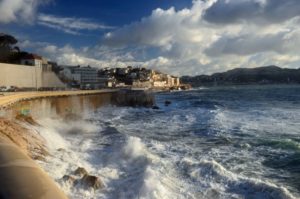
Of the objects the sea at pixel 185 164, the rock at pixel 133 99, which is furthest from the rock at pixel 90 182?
the rock at pixel 133 99

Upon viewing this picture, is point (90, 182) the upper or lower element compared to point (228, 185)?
upper

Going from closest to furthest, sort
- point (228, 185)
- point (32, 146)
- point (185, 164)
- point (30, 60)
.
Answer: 1. point (228, 185)
2. point (32, 146)
3. point (185, 164)
4. point (30, 60)

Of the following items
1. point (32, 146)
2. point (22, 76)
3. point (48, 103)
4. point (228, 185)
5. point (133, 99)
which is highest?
point (22, 76)

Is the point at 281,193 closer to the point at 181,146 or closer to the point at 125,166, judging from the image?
the point at 125,166

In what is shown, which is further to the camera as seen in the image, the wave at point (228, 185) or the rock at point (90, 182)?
the wave at point (228, 185)

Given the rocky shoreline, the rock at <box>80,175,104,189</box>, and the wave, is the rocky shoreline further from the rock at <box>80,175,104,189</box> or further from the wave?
the wave

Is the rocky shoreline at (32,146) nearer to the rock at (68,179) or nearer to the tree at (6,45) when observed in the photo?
the rock at (68,179)

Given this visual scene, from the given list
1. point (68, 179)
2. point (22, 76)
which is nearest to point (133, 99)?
point (22, 76)

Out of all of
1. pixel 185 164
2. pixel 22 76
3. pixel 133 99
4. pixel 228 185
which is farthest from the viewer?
pixel 133 99

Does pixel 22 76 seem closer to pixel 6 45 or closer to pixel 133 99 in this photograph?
pixel 133 99

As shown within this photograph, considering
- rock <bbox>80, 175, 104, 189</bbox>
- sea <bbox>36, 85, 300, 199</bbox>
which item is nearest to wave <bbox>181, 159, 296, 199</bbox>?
sea <bbox>36, 85, 300, 199</bbox>

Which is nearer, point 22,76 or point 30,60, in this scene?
point 22,76

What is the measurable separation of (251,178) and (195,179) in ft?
6.98

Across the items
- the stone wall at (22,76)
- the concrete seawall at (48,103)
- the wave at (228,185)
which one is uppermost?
the stone wall at (22,76)
